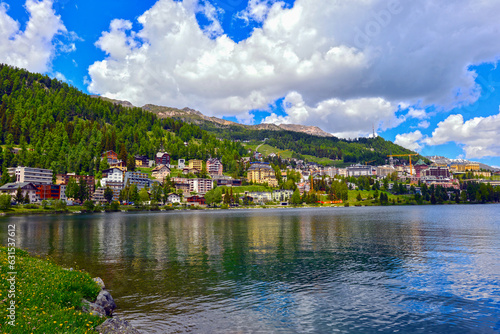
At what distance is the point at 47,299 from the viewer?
1529 cm

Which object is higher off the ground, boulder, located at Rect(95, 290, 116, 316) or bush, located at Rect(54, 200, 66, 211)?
bush, located at Rect(54, 200, 66, 211)

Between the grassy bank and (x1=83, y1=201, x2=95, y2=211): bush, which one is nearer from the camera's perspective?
the grassy bank

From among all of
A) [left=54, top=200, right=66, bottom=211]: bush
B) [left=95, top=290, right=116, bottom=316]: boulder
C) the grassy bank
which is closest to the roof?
[left=54, top=200, right=66, bottom=211]: bush

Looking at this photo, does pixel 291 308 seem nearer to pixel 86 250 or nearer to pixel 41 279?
pixel 41 279

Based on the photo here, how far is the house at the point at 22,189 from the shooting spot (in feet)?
557

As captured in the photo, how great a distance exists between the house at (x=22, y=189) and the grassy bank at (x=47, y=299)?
17982 cm

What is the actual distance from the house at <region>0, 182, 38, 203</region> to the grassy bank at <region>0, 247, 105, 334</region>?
17982cm

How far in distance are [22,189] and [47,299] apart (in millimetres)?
189085

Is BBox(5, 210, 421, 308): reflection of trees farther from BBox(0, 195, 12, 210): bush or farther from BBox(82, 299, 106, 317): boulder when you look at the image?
BBox(0, 195, 12, 210): bush

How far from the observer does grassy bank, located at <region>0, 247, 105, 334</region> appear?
11.8 metres

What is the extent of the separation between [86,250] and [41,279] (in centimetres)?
2814

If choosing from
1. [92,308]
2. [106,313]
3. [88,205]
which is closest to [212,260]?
[106,313]

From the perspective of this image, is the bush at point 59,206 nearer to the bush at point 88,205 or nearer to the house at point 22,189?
the bush at point 88,205

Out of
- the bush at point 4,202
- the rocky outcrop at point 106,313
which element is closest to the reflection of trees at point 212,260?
the rocky outcrop at point 106,313
